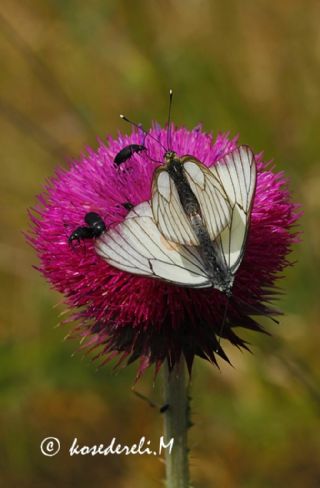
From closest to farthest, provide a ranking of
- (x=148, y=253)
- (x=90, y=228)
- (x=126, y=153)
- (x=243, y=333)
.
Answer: (x=148, y=253) → (x=90, y=228) → (x=126, y=153) → (x=243, y=333)

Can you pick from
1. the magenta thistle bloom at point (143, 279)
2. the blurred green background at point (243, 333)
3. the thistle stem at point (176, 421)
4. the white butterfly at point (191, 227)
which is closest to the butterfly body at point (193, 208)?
the white butterfly at point (191, 227)

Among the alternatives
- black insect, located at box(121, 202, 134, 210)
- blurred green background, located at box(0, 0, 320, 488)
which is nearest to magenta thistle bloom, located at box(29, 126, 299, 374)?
black insect, located at box(121, 202, 134, 210)

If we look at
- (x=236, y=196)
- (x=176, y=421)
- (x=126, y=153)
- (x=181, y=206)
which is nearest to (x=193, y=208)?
(x=181, y=206)

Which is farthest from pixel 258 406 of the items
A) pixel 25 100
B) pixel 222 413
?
pixel 25 100

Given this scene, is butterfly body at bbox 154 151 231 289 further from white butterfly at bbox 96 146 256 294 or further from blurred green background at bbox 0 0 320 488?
blurred green background at bbox 0 0 320 488

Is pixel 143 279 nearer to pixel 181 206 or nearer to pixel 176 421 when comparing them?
pixel 181 206
